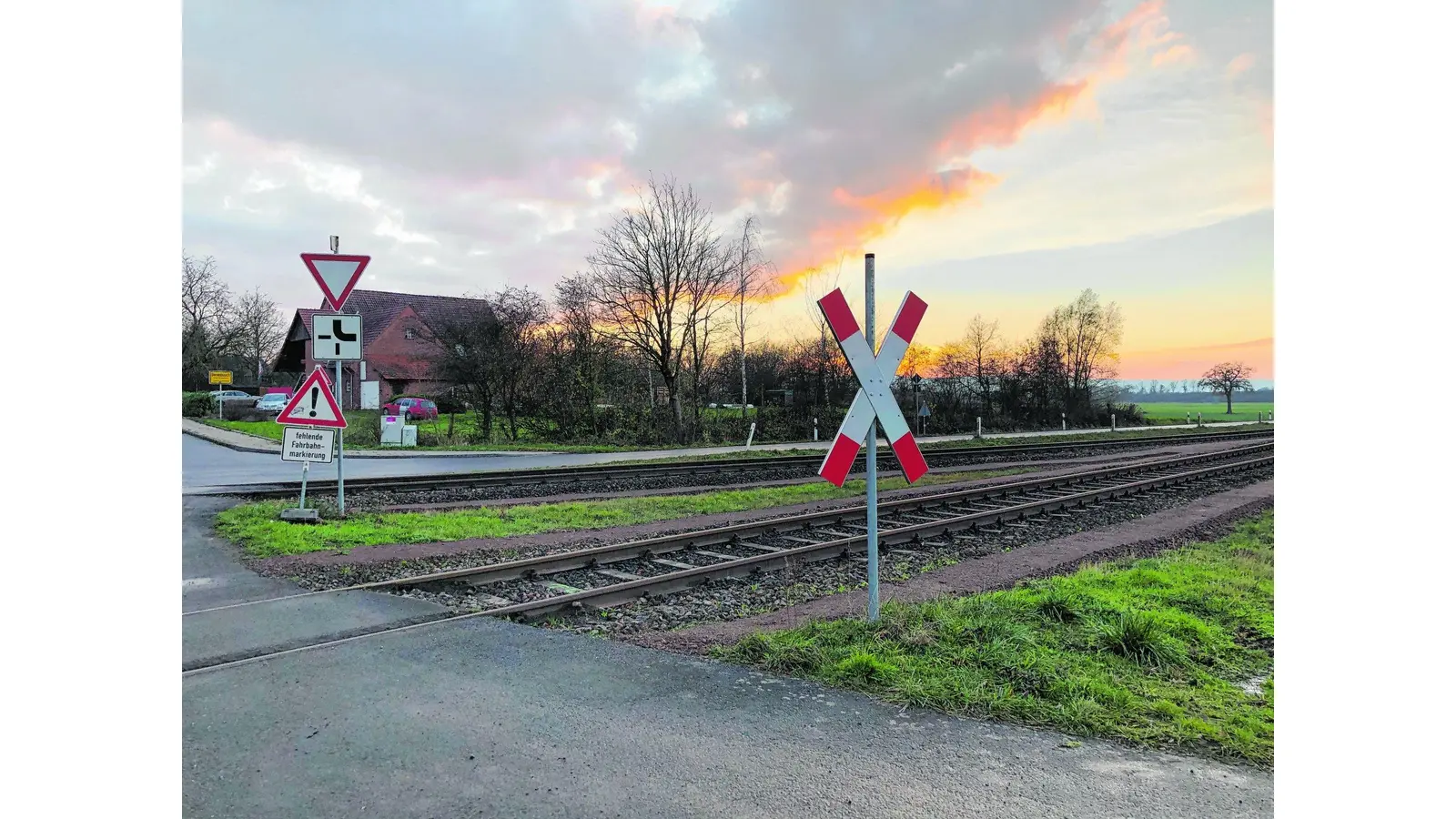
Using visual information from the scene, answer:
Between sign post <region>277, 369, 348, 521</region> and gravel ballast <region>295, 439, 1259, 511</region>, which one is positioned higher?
sign post <region>277, 369, 348, 521</region>

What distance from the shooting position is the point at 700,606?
235 inches

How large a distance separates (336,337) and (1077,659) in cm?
847

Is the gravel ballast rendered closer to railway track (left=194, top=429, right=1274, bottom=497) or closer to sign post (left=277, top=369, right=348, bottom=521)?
railway track (left=194, top=429, right=1274, bottom=497)

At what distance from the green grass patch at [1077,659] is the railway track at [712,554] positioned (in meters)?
1.83

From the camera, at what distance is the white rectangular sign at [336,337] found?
907 cm

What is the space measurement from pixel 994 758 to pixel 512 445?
2197cm

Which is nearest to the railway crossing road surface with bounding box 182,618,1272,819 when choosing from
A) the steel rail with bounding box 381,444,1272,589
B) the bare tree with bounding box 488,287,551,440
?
the steel rail with bounding box 381,444,1272,589

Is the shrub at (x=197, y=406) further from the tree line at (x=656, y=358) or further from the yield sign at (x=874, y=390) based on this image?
the yield sign at (x=874, y=390)

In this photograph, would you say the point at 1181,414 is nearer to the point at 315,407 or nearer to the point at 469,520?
the point at 469,520

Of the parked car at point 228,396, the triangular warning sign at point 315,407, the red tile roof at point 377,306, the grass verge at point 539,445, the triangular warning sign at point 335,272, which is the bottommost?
the grass verge at point 539,445

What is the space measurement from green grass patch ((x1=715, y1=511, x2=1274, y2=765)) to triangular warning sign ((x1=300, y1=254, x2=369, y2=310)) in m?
7.04

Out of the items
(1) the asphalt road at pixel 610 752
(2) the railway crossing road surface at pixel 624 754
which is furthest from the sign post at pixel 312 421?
(2) the railway crossing road surface at pixel 624 754

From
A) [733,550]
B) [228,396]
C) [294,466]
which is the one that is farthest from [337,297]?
[228,396]

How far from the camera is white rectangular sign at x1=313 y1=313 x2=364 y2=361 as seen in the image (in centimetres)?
907
